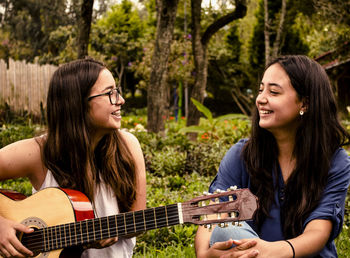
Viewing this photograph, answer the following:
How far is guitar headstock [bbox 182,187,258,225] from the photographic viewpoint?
6.00 ft

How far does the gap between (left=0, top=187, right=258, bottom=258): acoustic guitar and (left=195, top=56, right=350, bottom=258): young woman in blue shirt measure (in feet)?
1.07

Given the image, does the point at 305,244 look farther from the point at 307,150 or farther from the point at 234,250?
the point at 307,150

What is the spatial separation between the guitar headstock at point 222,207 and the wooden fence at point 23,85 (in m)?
9.48

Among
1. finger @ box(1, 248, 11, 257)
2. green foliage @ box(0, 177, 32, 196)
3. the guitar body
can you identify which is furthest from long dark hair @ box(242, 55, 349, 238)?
green foliage @ box(0, 177, 32, 196)

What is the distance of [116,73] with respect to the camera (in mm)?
25625

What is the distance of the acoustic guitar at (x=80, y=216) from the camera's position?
6.10ft

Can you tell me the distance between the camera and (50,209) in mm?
2393

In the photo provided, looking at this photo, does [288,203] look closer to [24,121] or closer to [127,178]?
[127,178]

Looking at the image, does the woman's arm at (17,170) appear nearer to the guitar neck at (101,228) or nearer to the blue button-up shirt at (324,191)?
the guitar neck at (101,228)

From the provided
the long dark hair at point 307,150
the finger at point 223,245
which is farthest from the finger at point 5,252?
the long dark hair at point 307,150

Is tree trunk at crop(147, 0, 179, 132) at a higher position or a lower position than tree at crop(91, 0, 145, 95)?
lower

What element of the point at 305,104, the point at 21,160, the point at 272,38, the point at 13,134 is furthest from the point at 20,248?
the point at 272,38

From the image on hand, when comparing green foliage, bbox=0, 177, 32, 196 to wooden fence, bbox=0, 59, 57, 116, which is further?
wooden fence, bbox=0, 59, 57, 116

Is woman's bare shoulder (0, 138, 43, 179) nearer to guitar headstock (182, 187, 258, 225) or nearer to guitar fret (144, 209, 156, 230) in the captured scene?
guitar fret (144, 209, 156, 230)
